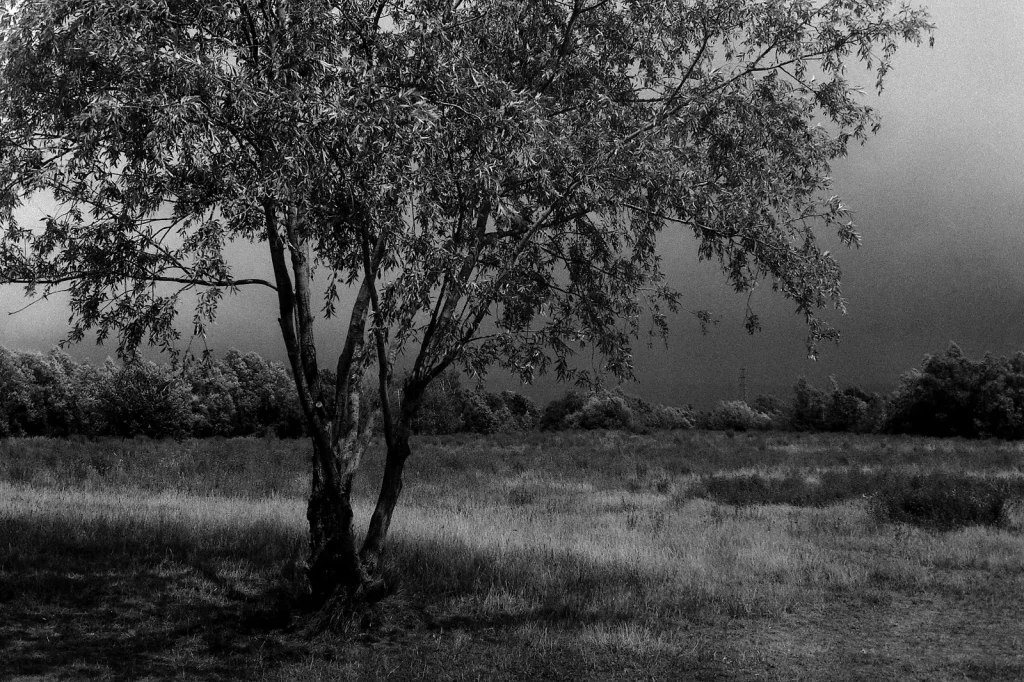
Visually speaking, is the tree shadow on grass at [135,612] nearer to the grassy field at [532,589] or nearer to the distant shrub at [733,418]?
the grassy field at [532,589]

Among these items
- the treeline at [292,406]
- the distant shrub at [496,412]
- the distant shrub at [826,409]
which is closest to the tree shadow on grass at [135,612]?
the treeline at [292,406]

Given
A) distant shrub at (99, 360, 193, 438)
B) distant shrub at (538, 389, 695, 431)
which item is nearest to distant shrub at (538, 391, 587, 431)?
distant shrub at (538, 389, 695, 431)

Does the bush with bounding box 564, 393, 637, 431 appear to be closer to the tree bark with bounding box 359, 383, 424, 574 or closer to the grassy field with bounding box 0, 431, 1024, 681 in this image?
the grassy field with bounding box 0, 431, 1024, 681

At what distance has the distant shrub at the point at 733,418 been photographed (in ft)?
232

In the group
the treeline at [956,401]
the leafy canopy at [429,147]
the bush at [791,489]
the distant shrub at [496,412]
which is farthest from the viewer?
the distant shrub at [496,412]

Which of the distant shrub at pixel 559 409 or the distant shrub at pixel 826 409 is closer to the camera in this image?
the distant shrub at pixel 826 409

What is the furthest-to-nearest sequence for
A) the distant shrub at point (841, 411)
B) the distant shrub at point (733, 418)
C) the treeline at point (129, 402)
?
the distant shrub at point (841, 411) → the distant shrub at point (733, 418) → the treeline at point (129, 402)

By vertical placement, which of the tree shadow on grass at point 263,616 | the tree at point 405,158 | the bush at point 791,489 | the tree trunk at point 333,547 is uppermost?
the tree at point 405,158

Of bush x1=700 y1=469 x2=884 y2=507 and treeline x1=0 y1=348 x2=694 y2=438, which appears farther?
treeline x1=0 y1=348 x2=694 y2=438

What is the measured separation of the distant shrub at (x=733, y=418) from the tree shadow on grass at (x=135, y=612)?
194 feet

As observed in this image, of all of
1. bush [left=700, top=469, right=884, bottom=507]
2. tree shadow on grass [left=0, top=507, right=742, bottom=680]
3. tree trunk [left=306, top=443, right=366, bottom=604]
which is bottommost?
tree shadow on grass [left=0, top=507, right=742, bottom=680]

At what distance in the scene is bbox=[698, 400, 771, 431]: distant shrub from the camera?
7081cm

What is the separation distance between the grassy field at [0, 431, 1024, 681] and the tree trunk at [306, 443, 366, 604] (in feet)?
1.72

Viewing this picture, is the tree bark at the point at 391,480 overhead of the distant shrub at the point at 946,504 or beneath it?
overhead
